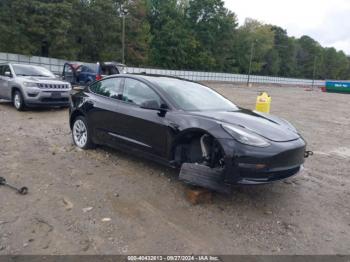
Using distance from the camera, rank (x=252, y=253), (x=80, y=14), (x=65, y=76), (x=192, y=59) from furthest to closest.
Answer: (x=192, y=59) → (x=80, y=14) → (x=65, y=76) → (x=252, y=253)

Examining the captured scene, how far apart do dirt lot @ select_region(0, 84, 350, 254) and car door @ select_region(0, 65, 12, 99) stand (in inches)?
233

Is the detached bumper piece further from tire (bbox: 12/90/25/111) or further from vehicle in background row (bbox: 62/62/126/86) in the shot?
vehicle in background row (bbox: 62/62/126/86)

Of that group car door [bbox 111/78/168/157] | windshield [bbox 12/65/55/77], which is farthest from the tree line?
car door [bbox 111/78/168/157]

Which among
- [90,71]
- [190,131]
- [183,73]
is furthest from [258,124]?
[183,73]

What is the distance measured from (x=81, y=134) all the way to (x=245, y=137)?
→ 11.6ft

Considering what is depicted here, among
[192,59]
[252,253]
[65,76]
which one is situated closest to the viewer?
[252,253]

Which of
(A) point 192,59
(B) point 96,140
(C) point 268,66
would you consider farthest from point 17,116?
(C) point 268,66

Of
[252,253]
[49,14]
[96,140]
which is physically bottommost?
[252,253]

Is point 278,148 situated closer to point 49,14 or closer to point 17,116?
point 17,116

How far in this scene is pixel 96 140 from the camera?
5.66m

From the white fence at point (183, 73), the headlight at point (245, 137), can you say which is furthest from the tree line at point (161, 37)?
the headlight at point (245, 137)

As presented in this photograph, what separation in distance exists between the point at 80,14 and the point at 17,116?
34.4 metres

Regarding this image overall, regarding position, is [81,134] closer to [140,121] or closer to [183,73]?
[140,121]

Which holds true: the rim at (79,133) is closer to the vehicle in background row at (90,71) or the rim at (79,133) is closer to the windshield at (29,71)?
the windshield at (29,71)
